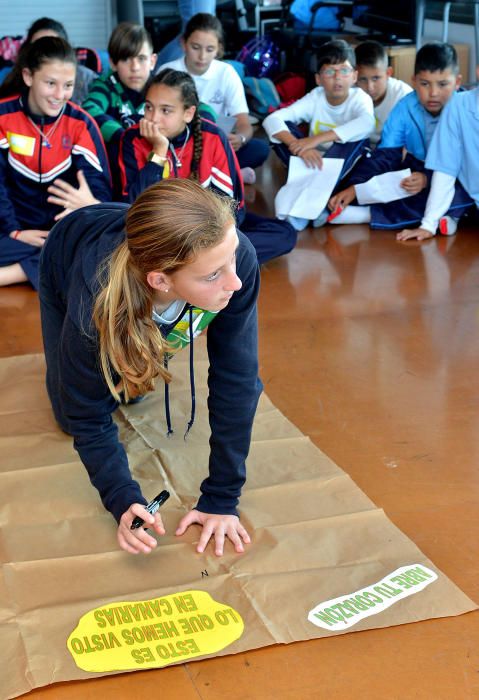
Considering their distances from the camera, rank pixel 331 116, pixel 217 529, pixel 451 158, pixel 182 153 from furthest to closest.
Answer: pixel 331 116 → pixel 451 158 → pixel 182 153 → pixel 217 529

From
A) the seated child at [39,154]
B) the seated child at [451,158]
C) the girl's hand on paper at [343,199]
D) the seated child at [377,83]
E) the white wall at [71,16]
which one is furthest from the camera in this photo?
the white wall at [71,16]

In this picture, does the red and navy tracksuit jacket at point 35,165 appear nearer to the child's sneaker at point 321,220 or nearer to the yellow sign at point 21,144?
the yellow sign at point 21,144

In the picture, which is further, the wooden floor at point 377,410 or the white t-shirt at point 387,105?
the white t-shirt at point 387,105

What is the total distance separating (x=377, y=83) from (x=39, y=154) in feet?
6.28

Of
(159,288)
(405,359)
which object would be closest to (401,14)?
(405,359)

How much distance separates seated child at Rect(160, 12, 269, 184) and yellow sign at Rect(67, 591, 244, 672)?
299cm

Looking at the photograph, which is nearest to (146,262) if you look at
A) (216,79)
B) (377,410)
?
(377,410)

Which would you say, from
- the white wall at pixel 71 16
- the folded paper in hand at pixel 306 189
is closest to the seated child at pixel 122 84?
the folded paper in hand at pixel 306 189

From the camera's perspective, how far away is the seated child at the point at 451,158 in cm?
335

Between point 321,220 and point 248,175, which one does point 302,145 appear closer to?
point 321,220

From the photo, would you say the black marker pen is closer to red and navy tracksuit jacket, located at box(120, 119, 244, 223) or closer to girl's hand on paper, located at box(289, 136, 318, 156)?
red and navy tracksuit jacket, located at box(120, 119, 244, 223)

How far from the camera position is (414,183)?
138 inches

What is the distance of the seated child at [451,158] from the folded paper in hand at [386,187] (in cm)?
13

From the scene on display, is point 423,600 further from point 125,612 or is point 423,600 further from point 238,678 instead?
point 125,612
